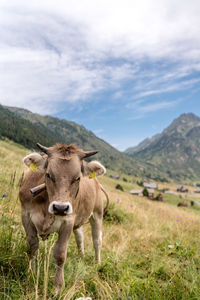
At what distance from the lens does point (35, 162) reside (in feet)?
12.9

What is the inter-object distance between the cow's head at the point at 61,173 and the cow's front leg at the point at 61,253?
0.50 meters

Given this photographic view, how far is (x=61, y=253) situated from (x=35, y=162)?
163 cm

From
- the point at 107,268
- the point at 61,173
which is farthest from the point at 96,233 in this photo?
the point at 61,173

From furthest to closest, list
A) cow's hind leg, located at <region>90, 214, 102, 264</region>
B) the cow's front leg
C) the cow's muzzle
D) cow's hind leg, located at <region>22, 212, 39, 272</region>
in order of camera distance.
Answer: cow's hind leg, located at <region>90, 214, 102, 264</region> → cow's hind leg, located at <region>22, 212, 39, 272</region> → the cow's front leg → the cow's muzzle

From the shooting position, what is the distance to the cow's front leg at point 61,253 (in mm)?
3529

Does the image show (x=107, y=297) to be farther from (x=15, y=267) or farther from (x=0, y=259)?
(x=0, y=259)

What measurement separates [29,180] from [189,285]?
132 inches

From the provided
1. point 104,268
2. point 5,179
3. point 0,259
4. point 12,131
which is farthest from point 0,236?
point 12,131

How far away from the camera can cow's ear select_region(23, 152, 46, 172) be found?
12.7 ft

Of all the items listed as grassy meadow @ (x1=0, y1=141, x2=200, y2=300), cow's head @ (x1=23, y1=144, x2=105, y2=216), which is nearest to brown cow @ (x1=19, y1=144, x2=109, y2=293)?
cow's head @ (x1=23, y1=144, x2=105, y2=216)

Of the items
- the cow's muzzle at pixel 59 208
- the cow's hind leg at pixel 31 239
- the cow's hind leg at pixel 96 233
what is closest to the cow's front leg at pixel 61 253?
the cow's hind leg at pixel 31 239

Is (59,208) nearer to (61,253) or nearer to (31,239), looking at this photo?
(61,253)

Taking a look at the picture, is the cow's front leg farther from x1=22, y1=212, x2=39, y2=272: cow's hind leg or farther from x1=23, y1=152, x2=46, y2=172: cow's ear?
x1=23, y1=152, x2=46, y2=172: cow's ear

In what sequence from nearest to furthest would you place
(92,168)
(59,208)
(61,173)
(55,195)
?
(59,208) → (55,195) → (61,173) → (92,168)
